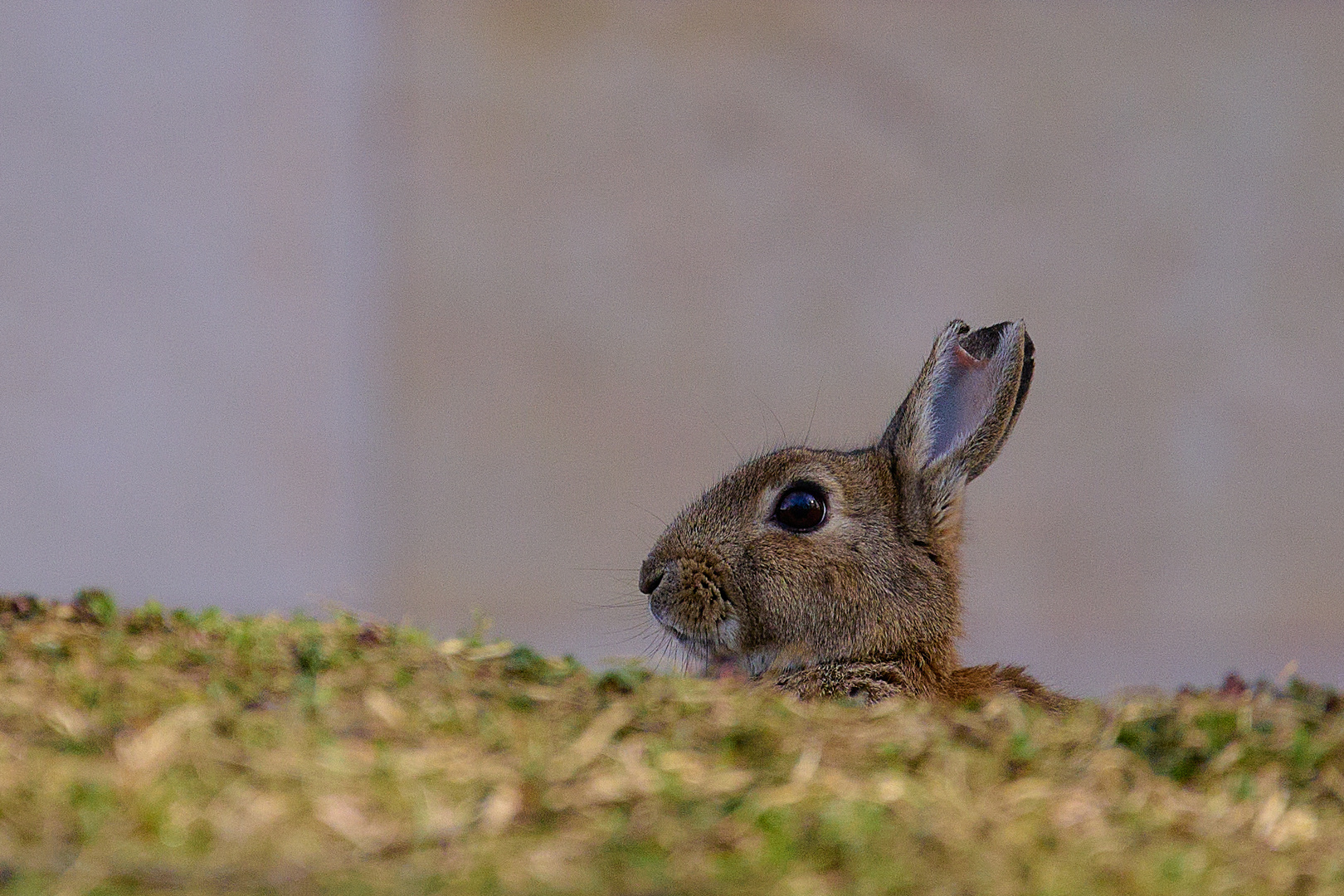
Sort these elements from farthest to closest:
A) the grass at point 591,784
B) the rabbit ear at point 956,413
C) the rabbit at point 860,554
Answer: the rabbit ear at point 956,413 < the rabbit at point 860,554 < the grass at point 591,784

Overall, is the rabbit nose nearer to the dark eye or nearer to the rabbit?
the rabbit

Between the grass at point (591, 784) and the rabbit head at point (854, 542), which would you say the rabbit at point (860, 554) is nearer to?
the rabbit head at point (854, 542)

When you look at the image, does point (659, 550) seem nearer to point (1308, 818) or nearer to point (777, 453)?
point (777, 453)

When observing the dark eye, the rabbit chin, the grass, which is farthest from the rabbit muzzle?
the grass

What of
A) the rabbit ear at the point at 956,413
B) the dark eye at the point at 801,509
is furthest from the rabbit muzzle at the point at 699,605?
the rabbit ear at the point at 956,413

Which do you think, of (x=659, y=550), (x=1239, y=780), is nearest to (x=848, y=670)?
(x=659, y=550)

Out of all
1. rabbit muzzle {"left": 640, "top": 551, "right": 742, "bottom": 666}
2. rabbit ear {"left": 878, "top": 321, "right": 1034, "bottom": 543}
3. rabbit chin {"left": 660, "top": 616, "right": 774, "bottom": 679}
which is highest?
rabbit ear {"left": 878, "top": 321, "right": 1034, "bottom": 543}

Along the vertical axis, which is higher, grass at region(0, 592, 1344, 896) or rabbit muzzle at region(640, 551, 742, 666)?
rabbit muzzle at region(640, 551, 742, 666)

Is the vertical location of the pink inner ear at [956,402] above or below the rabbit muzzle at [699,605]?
above
